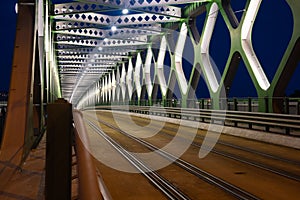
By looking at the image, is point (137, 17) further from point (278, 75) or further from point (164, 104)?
point (278, 75)

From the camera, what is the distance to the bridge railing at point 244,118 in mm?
11742

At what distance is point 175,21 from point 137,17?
2.82 m

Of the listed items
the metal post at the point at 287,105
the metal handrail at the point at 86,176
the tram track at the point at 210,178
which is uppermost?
the metal post at the point at 287,105

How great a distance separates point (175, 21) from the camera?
25.2m

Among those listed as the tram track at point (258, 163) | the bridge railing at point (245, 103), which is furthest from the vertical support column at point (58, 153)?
the bridge railing at point (245, 103)

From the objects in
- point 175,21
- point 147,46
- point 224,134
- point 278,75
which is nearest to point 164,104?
point 175,21

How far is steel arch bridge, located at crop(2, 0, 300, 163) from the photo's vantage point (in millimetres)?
8305

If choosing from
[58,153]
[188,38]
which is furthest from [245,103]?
[58,153]

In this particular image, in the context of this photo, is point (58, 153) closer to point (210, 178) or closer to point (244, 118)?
point (210, 178)

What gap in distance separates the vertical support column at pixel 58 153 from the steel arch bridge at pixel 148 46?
17.4ft

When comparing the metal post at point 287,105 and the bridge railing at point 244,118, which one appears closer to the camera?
the bridge railing at point 244,118

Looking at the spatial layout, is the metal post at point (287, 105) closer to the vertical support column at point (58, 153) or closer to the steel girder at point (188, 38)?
the steel girder at point (188, 38)

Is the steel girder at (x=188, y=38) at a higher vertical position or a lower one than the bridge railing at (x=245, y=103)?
higher

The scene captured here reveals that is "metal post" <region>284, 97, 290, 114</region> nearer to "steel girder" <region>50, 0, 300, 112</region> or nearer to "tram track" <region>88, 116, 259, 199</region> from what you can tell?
"steel girder" <region>50, 0, 300, 112</region>
